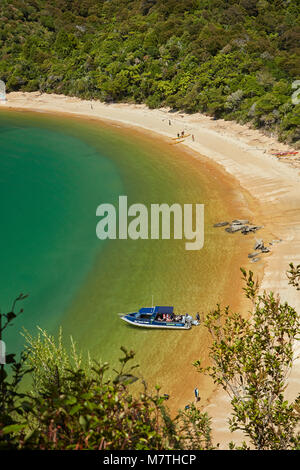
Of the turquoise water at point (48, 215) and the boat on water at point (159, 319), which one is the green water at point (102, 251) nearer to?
the turquoise water at point (48, 215)

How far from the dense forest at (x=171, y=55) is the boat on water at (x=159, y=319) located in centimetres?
4062

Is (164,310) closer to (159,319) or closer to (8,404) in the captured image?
(159,319)

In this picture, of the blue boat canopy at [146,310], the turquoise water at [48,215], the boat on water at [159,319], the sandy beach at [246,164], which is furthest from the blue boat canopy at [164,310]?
the turquoise water at [48,215]

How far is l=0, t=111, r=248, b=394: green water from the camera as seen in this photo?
88.0 ft

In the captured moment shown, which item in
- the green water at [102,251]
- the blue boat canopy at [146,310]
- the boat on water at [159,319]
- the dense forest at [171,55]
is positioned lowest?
the boat on water at [159,319]

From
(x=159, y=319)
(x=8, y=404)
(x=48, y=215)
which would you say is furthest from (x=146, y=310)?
(x=48, y=215)

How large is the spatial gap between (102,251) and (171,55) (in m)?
72.4

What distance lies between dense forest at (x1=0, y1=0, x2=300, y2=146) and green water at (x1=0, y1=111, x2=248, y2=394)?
57.2 ft

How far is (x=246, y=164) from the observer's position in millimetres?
51750

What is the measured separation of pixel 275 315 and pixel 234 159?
46.1 meters

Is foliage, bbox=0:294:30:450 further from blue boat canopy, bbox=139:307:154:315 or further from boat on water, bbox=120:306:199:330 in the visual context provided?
blue boat canopy, bbox=139:307:154:315

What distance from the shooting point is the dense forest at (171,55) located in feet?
220
